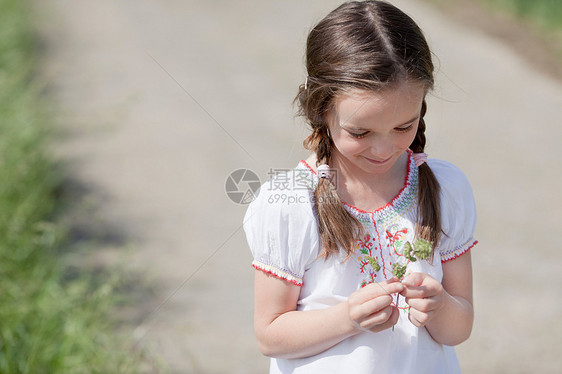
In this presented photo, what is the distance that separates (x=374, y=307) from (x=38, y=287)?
2116mm

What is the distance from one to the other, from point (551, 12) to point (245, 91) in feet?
10.9

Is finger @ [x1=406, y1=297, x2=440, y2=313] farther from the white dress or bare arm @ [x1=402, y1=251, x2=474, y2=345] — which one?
the white dress

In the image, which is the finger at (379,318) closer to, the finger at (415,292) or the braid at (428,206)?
the finger at (415,292)

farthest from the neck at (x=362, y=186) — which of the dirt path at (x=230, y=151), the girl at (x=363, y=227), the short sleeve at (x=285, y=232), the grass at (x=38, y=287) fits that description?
the grass at (x=38, y=287)

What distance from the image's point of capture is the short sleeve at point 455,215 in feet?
5.13

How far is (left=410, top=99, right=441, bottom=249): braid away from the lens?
1.53 metres

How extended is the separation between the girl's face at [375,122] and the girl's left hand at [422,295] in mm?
258

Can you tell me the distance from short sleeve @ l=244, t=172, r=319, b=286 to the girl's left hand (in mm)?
222

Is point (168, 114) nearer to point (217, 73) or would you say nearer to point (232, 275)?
point (217, 73)

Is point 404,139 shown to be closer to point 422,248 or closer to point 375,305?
point 422,248

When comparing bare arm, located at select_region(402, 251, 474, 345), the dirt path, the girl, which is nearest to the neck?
the girl

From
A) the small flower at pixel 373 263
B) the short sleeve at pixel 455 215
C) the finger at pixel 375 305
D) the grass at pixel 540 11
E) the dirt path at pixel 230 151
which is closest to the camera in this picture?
the finger at pixel 375 305

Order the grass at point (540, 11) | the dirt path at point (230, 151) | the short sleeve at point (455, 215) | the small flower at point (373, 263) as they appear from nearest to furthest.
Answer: the small flower at point (373, 263) < the short sleeve at point (455, 215) < the dirt path at point (230, 151) < the grass at point (540, 11)

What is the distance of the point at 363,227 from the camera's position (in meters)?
1.52
